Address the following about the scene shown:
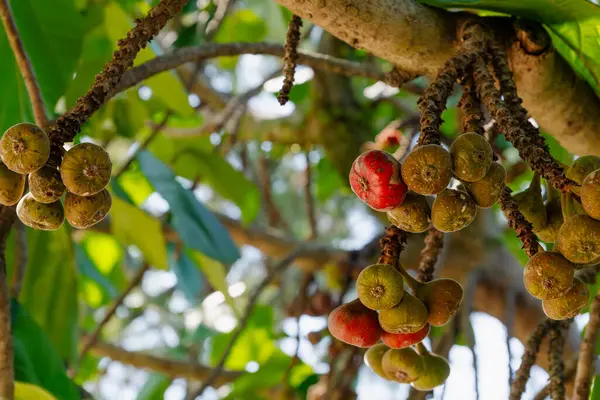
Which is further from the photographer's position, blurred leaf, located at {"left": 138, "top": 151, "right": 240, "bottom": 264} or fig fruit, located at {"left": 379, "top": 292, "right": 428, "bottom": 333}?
blurred leaf, located at {"left": 138, "top": 151, "right": 240, "bottom": 264}

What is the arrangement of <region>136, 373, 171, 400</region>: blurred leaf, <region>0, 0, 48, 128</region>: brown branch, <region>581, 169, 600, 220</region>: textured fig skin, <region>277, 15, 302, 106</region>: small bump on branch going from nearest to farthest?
<region>581, 169, 600, 220</region>: textured fig skin, <region>277, 15, 302, 106</region>: small bump on branch, <region>0, 0, 48, 128</region>: brown branch, <region>136, 373, 171, 400</region>: blurred leaf

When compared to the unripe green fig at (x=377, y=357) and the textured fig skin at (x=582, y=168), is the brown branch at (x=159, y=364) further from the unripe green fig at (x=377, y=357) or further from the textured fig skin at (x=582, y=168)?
the textured fig skin at (x=582, y=168)

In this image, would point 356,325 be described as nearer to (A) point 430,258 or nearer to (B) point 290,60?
(A) point 430,258

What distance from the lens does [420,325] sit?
2.52ft

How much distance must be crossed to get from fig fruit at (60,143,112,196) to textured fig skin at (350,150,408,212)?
0.83 feet

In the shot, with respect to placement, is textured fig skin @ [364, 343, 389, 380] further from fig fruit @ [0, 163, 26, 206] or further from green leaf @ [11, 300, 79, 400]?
green leaf @ [11, 300, 79, 400]

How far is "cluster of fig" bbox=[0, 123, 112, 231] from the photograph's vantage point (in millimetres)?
675

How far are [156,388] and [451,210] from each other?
2.18m

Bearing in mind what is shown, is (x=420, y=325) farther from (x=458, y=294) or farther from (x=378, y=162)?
(x=378, y=162)

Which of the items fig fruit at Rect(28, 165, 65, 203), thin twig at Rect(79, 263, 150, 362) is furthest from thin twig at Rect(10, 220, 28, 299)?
fig fruit at Rect(28, 165, 65, 203)

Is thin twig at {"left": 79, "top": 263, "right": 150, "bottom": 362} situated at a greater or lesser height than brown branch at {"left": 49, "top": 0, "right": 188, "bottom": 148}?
lesser

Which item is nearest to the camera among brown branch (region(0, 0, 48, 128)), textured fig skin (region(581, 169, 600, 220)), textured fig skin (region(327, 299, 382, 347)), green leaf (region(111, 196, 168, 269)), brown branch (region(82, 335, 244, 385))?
textured fig skin (region(581, 169, 600, 220))

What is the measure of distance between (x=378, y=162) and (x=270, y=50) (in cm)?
63

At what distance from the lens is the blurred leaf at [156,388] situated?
8.59 ft
